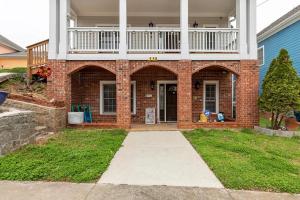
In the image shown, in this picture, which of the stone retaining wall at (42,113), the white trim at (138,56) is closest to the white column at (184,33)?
the white trim at (138,56)

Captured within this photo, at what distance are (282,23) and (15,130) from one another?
1484 centimetres

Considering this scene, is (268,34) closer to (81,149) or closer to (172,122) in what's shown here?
(172,122)

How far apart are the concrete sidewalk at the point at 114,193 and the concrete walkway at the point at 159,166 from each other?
27 centimetres

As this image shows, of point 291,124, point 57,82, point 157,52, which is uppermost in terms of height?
point 157,52

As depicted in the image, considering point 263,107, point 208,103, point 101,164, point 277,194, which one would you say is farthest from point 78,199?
point 208,103

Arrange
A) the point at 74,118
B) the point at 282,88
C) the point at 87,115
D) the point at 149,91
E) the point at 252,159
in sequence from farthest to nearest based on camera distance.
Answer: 1. the point at 149,91
2. the point at 87,115
3. the point at 74,118
4. the point at 282,88
5. the point at 252,159

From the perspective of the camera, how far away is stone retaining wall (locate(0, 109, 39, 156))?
679 centimetres

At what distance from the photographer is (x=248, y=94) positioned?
38.9 ft

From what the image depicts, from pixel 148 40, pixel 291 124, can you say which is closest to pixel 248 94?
pixel 291 124

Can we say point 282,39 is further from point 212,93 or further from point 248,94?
point 248,94

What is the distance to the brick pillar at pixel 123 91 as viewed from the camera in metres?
11.7

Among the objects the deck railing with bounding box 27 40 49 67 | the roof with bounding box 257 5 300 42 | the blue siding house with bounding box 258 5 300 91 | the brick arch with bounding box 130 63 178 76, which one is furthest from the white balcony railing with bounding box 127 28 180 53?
the blue siding house with bounding box 258 5 300 91

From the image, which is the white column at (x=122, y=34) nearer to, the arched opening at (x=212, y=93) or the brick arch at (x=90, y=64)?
the brick arch at (x=90, y=64)

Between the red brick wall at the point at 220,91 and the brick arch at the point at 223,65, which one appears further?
the red brick wall at the point at 220,91
